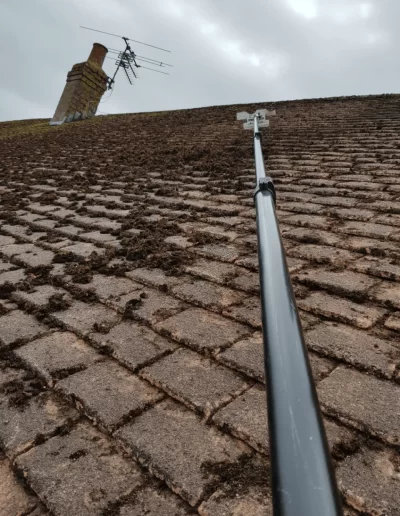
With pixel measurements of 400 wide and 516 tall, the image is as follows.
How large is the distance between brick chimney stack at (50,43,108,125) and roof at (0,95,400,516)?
815 cm

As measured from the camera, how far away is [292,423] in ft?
2.08

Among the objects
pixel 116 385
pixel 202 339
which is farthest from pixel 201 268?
pixel 116 385

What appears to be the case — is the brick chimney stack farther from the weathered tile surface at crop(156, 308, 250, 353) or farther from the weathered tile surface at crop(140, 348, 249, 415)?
the weathered tile surface at crop(140, 348, 249, 415)

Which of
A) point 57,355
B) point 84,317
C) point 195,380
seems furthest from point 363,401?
point 84,317

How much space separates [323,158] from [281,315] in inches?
150

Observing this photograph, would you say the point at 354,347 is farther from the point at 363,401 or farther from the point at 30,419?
the point at 30,419

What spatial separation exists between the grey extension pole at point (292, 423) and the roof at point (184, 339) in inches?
19.1

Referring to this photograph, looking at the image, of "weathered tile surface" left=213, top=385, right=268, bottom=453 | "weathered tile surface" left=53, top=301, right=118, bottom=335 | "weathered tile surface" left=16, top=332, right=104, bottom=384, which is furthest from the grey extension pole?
"weathered tile surface" left=53, top=301, right=118, bottom=335

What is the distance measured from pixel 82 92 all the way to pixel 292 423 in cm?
1253

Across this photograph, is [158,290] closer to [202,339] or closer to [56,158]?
[202,339]

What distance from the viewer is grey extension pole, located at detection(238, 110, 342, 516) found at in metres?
0.55

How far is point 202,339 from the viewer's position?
1.70 meters

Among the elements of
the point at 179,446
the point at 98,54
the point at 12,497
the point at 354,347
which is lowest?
the point at 12,497

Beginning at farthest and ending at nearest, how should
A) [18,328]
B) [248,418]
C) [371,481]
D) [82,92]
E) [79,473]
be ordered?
1. [82,92]
2. [18,328]
3. [248,418]
4. [79,473]
5. [371,481]
